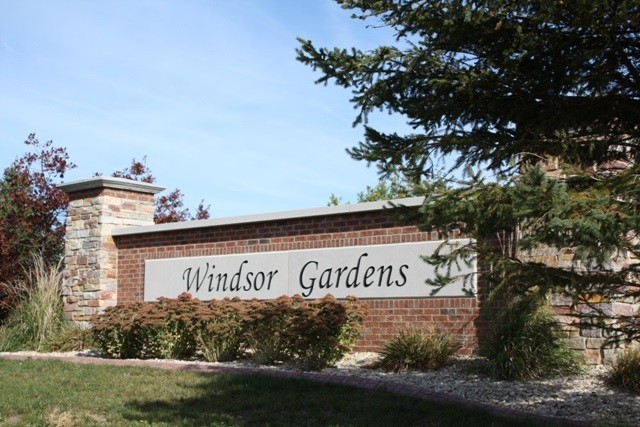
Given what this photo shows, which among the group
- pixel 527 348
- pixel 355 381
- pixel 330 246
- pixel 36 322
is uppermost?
pixel 330 246

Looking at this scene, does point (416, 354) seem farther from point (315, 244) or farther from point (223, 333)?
point (315, 244)

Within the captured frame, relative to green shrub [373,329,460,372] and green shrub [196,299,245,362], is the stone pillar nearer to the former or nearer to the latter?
green shrub [196,299,245,362]

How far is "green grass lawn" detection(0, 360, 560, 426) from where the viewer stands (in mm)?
8711

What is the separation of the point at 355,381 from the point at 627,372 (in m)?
3.13

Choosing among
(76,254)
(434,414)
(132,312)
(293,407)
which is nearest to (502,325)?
(434,414)

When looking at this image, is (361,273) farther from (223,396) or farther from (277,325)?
(223,396)

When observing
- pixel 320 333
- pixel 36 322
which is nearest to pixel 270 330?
A: pixel 320 333

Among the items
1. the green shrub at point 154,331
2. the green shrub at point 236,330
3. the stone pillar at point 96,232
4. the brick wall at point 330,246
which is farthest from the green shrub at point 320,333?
the stone pillar at point 96,232

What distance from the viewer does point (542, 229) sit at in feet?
20.8

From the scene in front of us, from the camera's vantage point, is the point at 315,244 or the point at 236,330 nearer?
the point at 236,330

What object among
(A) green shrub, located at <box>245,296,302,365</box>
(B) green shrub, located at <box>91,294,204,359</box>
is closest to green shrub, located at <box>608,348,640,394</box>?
(A) green shrub, located at <box>245,296,302,365</box>

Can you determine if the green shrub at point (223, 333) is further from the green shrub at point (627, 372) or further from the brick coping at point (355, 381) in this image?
the green shrub at point (627, 372)

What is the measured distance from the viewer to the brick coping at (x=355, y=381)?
8812 millimetres

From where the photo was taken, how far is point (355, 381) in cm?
1036
